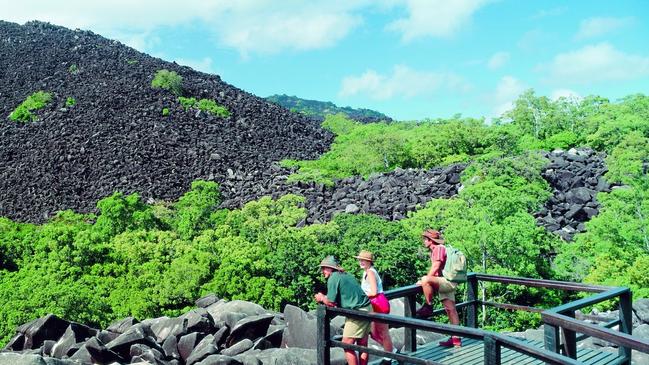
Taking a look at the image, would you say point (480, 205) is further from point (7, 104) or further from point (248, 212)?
point (7, 104)

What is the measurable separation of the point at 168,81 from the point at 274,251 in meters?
39.8

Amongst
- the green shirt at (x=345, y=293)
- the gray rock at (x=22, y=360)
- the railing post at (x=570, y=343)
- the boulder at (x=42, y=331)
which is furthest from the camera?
the boulder at (x=42, y=331)

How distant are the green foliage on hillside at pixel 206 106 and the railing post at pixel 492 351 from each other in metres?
51.3

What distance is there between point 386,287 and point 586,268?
20.7 feet

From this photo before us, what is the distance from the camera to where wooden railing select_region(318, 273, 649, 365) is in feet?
17.3

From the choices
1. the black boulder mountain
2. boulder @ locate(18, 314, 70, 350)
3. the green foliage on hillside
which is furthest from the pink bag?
the green foliage on hillside

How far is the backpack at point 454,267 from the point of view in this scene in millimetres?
8227

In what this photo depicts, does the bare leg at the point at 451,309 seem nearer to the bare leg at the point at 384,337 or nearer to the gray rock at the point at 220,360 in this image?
the bare leg at the point at 384,337

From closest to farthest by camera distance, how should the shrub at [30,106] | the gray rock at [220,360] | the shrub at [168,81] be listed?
1. the gray rock at [220,360]
2. the shrub at [30,106]
3. the shrub at [168,81]

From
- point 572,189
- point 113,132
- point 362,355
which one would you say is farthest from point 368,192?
point 362,355

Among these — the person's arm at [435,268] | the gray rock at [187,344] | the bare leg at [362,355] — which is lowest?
the gray rock at [187,344]

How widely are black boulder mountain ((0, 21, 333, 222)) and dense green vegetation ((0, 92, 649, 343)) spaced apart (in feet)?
42.4

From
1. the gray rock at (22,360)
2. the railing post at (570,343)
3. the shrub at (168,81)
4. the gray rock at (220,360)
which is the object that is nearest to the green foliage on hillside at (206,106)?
the shrub at (168,81)

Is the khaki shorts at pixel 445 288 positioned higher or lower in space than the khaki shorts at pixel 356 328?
higher
